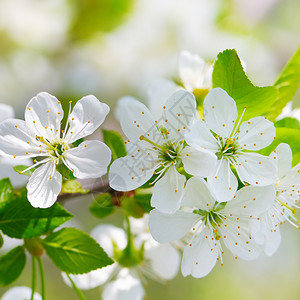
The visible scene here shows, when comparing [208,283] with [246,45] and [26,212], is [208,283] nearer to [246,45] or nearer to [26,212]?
[246,45]

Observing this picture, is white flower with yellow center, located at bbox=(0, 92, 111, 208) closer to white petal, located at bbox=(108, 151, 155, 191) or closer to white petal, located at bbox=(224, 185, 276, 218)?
white petal, located at bbox=(108, 151, 155, 191)

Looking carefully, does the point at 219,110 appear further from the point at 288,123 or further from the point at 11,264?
the point at 11,264

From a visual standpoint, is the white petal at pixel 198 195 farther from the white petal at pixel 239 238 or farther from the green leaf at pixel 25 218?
the green leaf at pixel 25 218

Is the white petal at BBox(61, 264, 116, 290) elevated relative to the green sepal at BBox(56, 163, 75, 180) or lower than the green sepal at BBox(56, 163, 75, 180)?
lower

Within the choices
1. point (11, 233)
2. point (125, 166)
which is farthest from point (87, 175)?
point (11, 233)

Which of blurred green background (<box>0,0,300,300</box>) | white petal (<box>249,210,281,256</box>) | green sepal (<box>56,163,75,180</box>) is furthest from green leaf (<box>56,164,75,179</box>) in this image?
blurred green background (<box>0,0,300,300</box>)

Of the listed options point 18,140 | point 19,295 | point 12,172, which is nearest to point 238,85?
point 18,140

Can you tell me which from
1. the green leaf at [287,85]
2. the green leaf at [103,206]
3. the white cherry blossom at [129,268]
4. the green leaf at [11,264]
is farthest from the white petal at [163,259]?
the green leaf at [287,85]
